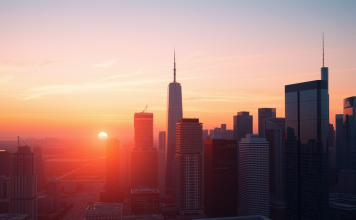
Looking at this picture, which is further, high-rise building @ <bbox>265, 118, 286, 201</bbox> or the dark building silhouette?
high-rise building @ <bbox>265, 118, 286, 201</bbox>

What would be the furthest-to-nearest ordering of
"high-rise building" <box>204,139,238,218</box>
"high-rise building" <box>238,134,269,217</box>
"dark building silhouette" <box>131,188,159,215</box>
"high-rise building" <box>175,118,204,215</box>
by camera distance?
1. "high-rise building" <box>175,118,204,215</box>
2. "high-rise building" <box>204,139,238,218</box>
3. "dark building silhouette" <box>131,188,159,215</box>
4. "high-rise building" <box>238,134,269,217</box>

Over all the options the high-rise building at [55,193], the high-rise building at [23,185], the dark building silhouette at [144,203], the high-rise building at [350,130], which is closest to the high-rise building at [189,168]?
the dark building silhouette at [144,203]

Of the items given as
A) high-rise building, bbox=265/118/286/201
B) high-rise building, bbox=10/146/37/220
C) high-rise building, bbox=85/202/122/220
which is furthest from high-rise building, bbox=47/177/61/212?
Answer: high-rise building, bbox=265/118/286/201

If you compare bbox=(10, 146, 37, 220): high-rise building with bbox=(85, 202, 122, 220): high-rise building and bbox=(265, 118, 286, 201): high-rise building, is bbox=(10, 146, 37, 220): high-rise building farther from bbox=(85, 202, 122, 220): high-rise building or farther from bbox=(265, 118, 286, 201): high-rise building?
bbox=(265, 118, 286, 201): high-rise building

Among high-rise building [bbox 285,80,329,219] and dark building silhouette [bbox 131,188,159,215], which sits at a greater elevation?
high-rise building [bbox 285,80,329,219]

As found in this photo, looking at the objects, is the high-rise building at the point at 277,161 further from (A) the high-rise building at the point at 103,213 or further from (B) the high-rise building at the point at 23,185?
(B) the high-rise building at the point at 23,185

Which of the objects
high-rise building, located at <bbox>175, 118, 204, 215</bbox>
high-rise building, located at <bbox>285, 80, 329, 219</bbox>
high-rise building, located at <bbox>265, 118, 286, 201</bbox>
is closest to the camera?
high-rise building, located at <bbox>285, 80, 329, 219</bbox>

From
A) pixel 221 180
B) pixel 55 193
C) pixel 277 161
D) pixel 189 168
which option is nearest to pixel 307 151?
pixel 221 180
